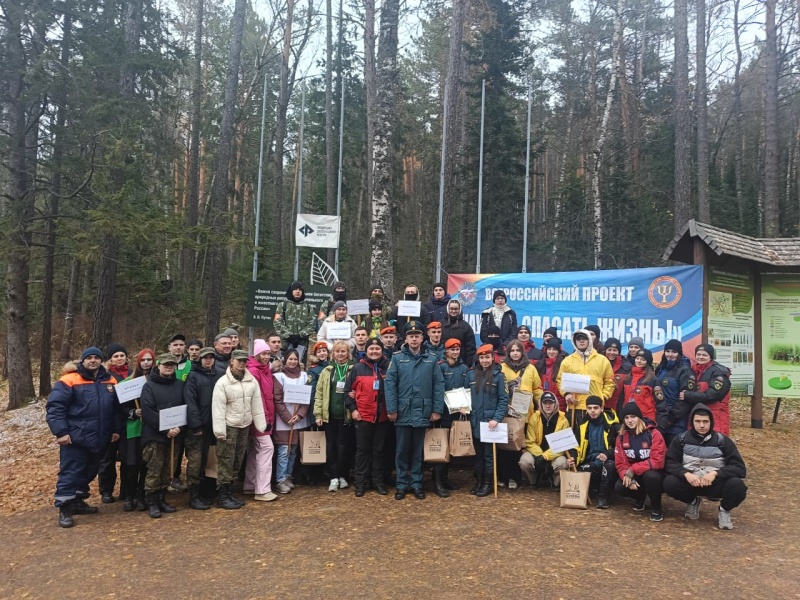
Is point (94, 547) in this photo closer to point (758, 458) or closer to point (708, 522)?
point (708, 522)

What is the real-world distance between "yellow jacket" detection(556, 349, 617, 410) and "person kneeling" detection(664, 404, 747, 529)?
1084mm

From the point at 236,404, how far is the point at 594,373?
416cm

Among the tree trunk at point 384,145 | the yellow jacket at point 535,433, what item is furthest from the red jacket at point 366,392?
the tree trunk at point 384,145

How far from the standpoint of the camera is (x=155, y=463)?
5672mm

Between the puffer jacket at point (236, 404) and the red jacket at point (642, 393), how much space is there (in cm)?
438

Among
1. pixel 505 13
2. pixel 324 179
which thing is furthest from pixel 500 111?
pixel 324 179

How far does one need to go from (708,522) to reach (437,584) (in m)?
3.13

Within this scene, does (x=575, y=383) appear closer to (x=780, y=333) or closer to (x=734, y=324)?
(x=734, y=324)

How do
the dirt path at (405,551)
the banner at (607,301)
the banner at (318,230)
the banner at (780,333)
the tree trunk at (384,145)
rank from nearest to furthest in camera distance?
1. the dirt path at (405,551)
2. the banner at (607,301)
3. the tree trunk at (384,145)
4. the banner at (780,333)
5. the banner at (318,230)

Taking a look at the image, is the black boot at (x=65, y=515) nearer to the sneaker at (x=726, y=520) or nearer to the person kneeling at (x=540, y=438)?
the person kneeling at (x=540, y=438)

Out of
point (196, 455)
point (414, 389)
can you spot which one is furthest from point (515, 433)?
point (196, 455)

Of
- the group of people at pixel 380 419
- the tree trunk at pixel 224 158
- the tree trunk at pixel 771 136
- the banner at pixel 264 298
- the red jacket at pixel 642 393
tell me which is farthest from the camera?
the tree trunk at pixel 771 136

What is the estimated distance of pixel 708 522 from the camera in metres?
5.43

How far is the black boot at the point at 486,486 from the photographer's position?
20.7ft
